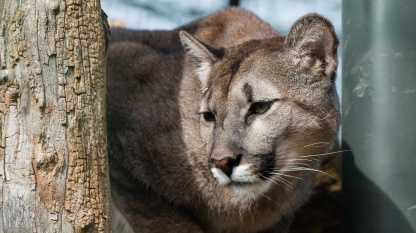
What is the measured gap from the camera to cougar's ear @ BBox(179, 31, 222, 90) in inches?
182

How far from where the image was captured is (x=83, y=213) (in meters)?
3.07

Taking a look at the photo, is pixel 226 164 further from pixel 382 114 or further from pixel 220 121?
pixel 382 114

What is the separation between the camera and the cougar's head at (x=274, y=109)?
3867 mm

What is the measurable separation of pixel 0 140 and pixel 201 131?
2010 mm

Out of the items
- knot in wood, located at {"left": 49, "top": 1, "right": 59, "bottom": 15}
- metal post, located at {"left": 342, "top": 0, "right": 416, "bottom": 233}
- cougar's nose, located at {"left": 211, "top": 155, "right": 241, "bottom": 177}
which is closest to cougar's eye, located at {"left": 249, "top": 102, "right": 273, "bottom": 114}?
cougar's nose, located at {"left": 211, "top": 155, "right": 241, "bottom": 177}

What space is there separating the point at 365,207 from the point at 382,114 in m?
0.91

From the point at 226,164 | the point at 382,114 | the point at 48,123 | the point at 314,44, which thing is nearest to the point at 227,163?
the point at 226,164

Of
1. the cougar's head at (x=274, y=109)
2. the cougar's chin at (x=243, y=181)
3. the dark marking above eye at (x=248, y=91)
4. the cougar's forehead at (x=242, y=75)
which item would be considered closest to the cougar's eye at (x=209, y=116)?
the cougar's head at (x=274, y=109)

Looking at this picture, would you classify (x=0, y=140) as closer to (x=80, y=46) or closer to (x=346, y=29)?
(x=80, y=46)

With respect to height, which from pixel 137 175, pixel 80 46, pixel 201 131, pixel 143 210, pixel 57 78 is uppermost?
pixel 80 46

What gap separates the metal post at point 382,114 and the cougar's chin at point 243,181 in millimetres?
1065

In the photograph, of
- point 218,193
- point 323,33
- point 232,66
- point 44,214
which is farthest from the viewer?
point 218,193

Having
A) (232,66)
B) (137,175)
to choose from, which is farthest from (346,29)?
(137,175)

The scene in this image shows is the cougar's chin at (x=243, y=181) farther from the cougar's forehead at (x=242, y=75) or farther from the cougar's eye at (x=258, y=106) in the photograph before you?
the cougar's forehead at (x=242, y=75)
